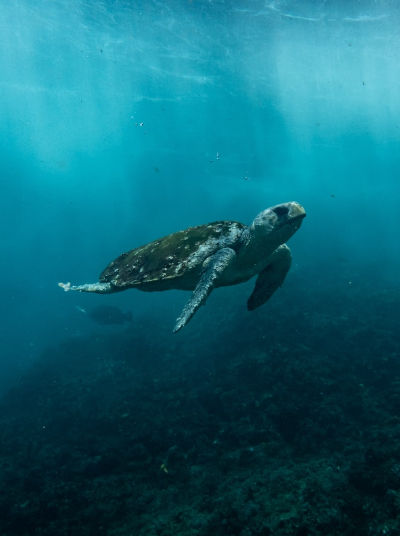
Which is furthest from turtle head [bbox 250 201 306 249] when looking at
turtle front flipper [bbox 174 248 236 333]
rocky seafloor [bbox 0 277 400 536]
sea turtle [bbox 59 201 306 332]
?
rocky seafloor [bbox 0 277 400 536]

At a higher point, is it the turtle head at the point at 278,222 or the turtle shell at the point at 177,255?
the turtle head at the point at 278,222

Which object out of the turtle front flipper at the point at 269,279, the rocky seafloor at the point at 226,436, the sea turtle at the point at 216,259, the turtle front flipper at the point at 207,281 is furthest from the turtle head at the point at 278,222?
the rocky seafloor at the point at 226,436

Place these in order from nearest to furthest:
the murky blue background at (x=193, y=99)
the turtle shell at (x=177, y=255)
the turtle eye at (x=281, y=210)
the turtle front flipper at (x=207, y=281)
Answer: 1. the turtle front flipper at (x=207, y=281)
2. the turtle eye at (x=281, y=210)
3. the turtle shell at (x=177, y=255)
4. the murky blue background at (x=193, y=99)

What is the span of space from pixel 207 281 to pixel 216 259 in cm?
58

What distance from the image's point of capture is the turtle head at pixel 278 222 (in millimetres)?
5172

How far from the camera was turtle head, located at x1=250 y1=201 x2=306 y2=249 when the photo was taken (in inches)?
204

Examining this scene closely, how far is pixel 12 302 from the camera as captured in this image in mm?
57000

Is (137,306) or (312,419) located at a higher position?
(312,419)

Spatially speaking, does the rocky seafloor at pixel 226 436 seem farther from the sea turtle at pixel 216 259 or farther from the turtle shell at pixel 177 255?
the turtle shell at pixel 177 255

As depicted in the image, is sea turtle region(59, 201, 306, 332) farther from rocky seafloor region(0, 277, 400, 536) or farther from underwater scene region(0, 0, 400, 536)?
rocky seafloor region(0, 277, 400, 536)

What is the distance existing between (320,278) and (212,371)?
14.8 metres

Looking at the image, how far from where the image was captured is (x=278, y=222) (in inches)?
207

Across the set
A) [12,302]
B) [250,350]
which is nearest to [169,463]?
[250,350]

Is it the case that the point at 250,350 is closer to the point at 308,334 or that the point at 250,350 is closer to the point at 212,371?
the point at 212,371
